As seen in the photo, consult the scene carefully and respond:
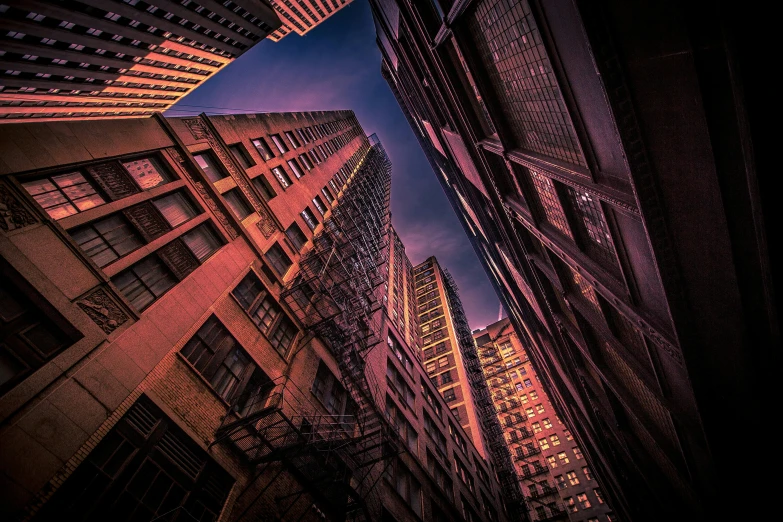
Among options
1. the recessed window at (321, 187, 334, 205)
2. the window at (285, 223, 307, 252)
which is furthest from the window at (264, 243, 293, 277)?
the recessed window at (321, 187, 334, 205)

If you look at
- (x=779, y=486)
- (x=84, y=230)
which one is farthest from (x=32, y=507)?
(x=779, y=486)

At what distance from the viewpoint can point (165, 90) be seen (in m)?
76.1

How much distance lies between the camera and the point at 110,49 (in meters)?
53.4

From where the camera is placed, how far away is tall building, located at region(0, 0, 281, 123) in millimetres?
42438

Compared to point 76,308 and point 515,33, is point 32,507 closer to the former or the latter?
point 76,308

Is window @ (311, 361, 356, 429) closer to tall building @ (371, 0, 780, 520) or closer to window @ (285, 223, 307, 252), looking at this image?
window @ (285, 223, 307, 252)

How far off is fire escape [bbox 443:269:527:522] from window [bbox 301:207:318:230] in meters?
30.4

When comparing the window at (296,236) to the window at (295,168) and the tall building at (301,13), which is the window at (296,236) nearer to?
the window at (295,168)

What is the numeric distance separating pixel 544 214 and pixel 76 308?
44.1 feet

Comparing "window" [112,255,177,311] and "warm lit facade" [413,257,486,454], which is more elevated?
"window" [112,255,177,311]

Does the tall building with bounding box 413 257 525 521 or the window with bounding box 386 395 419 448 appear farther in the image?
the tall building with bounding box 413 257 525 521

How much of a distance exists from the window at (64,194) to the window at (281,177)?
12.5 metres

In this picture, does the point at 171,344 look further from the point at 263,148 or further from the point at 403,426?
the point at 403,426

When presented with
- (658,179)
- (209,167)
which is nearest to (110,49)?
(209,167)
